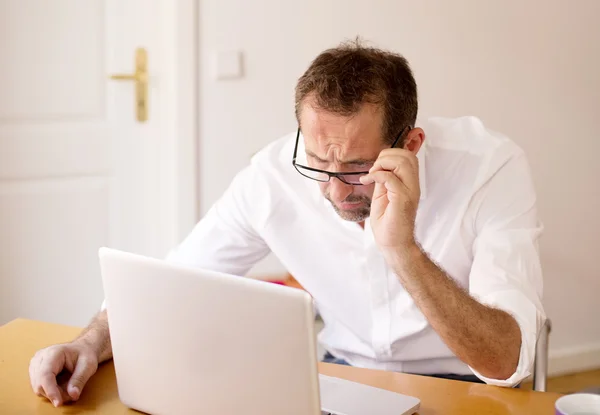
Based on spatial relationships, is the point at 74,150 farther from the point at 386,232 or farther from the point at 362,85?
the point at 386,232

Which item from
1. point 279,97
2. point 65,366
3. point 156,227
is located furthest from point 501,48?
point 65,366

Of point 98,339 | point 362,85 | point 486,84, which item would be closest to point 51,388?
point 98,339

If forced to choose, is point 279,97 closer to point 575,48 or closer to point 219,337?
point 575,48

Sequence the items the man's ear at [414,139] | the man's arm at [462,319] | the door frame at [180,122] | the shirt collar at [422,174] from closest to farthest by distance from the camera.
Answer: the man's arm at [462,319]
the man's ear at [414,139]
the shirt collar at [422,174]
the door frame at [180,122]

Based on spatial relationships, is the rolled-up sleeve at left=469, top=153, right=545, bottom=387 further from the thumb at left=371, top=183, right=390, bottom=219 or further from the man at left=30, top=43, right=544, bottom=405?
the thumb at left=371, top=183, right=390, bottom=219

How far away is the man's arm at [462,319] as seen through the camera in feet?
4.72

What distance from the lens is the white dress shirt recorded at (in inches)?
66.0

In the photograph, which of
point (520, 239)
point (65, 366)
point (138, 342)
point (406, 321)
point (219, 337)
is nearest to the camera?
point (219, 337)

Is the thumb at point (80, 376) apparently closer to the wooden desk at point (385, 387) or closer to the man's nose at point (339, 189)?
the wooden desk at point (385, 387)

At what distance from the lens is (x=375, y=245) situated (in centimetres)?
179

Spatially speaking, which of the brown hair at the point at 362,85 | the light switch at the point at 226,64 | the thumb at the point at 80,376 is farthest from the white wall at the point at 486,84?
the thumb at the point at 80,376

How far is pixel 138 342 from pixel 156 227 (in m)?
1.72

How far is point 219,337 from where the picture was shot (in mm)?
1135

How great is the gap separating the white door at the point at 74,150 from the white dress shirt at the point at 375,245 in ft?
3.26
